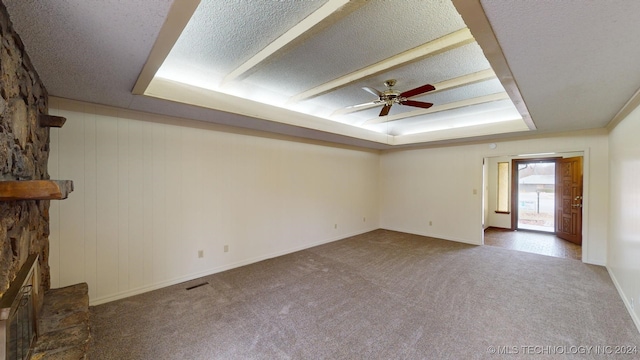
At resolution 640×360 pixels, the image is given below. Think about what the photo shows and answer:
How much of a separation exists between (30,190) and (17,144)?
628 mm

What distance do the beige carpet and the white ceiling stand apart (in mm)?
2196

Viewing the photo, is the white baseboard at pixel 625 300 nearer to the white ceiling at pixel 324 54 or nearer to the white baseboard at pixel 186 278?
the white ceiling at pixel 324 54

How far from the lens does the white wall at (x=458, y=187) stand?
3975 millimetres

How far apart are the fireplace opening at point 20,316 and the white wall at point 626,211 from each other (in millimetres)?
4522

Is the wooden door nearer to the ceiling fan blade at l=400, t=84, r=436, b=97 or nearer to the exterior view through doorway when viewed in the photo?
the exterior view through doorway

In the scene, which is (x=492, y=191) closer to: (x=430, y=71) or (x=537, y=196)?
(x=537, y=196)

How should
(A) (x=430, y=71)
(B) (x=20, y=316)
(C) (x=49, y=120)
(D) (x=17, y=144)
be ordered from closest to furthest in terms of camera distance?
(B) (x=20, y=316)
(D) (x=17, y=144)
(C) (x=49, y=120)
(A) (x=430, y=71)

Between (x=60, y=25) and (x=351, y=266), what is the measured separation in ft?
12.7

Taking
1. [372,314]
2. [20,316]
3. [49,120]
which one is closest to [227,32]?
[49,120]

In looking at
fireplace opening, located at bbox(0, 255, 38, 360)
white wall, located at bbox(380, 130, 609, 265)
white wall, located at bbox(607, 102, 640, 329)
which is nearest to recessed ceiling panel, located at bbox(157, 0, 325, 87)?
fireplace opening, located at bbox(0, 255, 38, 360)

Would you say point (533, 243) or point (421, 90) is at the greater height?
point (421, 90)

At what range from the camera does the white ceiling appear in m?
1.28

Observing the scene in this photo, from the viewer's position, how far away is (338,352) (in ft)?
6.57

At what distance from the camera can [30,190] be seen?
3.93ft
